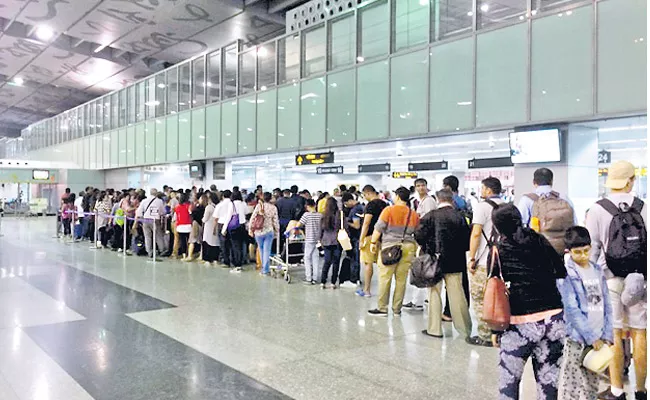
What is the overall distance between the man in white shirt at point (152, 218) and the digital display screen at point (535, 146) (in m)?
8.11

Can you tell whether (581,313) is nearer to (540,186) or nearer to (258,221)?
(540,186)

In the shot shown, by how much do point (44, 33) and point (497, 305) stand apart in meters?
21.1

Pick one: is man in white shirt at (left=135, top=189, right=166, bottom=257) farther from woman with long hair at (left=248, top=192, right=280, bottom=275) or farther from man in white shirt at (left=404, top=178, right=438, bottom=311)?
man in white shirt at (left=404, top=178, right=438, bottom=311)

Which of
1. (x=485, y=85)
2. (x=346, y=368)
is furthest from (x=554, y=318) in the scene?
(x=485, y=85)

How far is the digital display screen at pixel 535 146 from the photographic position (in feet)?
31.2

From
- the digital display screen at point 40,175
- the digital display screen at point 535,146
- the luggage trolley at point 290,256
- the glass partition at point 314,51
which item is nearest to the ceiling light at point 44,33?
the glass partition at point 314,51

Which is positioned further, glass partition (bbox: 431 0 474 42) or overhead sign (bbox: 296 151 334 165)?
overhead sign (bbox: 296 151 334 165)

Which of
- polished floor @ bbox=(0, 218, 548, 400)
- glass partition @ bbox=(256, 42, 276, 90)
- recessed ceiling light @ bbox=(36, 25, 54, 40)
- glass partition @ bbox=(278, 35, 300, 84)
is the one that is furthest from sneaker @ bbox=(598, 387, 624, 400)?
recessed ceiling light @ bbox=(36, 25, 54, 40)

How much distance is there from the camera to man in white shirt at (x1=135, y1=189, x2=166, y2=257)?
1248cm

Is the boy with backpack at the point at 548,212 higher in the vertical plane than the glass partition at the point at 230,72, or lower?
lower

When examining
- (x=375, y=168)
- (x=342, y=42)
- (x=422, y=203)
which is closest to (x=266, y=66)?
(x=342, y=42)

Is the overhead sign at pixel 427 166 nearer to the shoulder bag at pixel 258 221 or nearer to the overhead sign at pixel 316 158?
the overhead sign at pixel 316 158

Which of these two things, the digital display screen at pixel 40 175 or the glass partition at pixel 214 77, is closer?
the glass partition at pixel 214 77

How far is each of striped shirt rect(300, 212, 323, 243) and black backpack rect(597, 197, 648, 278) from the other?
18.7 feet
